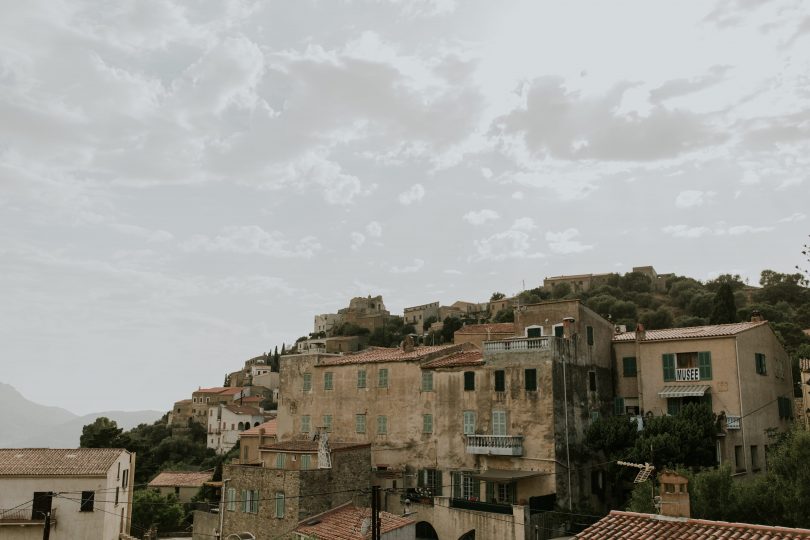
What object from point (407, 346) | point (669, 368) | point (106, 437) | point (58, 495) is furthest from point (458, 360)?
point (106, 437)

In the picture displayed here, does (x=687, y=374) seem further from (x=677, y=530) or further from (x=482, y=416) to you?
(x=677, y=530)

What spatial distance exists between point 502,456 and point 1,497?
29.6 m

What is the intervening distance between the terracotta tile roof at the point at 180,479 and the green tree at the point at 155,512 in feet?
40.9

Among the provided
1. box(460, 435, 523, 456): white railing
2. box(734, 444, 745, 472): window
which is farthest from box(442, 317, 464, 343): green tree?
box(734, 444, 745, 472): window

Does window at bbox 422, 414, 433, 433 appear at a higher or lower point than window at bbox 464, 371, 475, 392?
lower

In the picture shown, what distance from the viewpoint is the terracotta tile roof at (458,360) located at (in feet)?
140

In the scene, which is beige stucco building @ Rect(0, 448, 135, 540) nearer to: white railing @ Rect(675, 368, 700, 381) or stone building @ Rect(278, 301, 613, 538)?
stone building @ Rect(278, 301, 613, 538)

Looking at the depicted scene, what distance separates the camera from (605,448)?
38.9 meters

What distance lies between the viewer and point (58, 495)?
39750 mm

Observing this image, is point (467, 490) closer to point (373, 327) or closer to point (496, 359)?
point (496, 359)

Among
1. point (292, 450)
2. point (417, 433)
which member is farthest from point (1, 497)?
point (417, 433)

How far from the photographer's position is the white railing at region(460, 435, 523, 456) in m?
38.9

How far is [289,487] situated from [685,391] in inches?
929

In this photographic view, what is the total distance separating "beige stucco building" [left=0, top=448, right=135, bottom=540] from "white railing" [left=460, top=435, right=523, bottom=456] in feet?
73.6
